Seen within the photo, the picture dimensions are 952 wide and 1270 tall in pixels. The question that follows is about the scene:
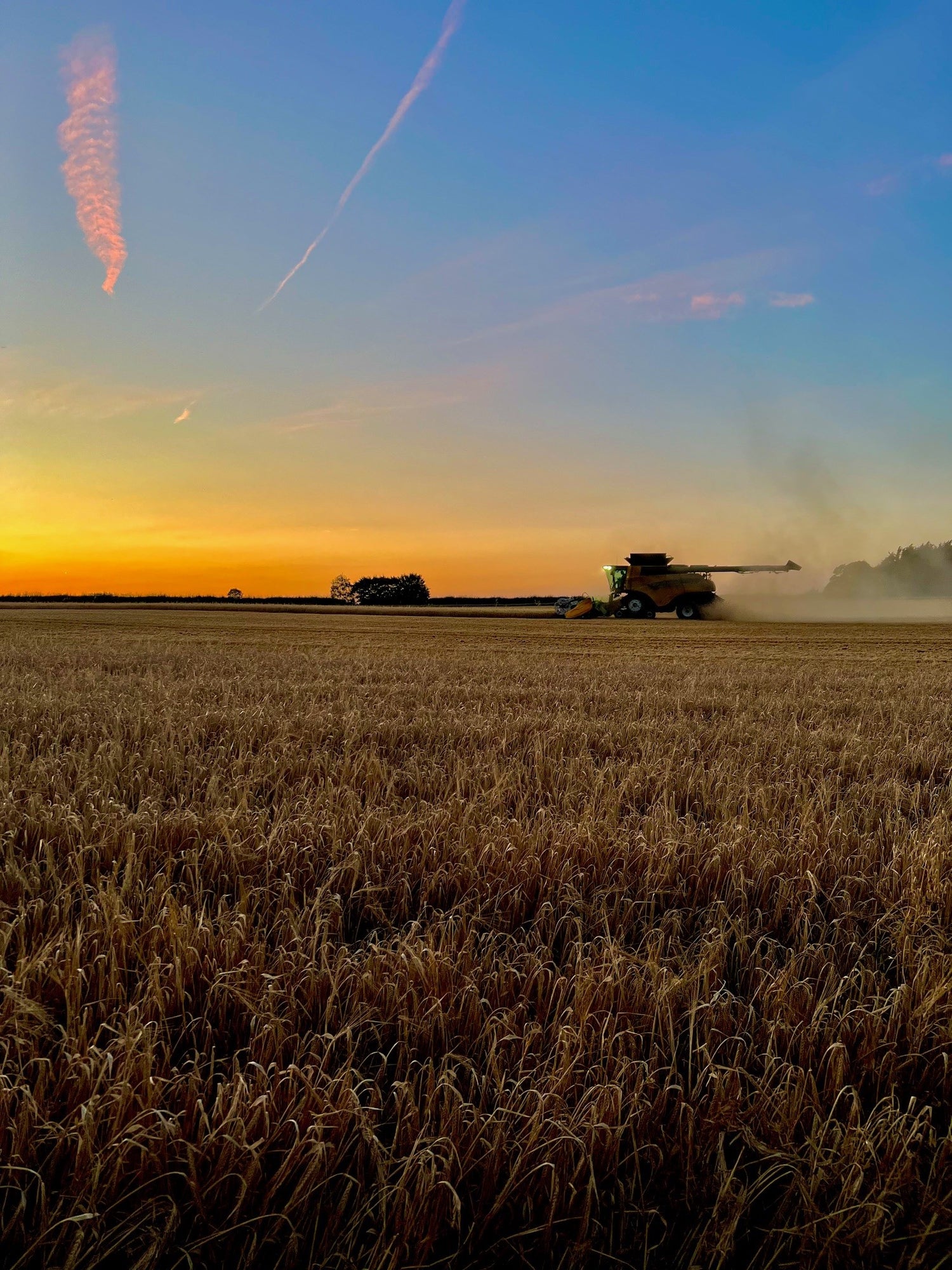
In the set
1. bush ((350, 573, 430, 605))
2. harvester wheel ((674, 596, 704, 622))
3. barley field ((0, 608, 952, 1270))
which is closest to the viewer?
barley field ((0, 608, 952, 1270))

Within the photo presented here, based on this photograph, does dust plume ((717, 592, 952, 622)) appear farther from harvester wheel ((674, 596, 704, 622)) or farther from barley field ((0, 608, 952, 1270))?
barley field ((0, 608, 952, 1270))

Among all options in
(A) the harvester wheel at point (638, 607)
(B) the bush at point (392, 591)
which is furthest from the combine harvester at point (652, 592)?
(B) the bush at point (392, 591)

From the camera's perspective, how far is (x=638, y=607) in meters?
44.8

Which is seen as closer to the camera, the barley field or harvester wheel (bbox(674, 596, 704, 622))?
the barley field

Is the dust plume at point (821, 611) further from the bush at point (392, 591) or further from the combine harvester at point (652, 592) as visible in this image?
the bush at point (392, 591)

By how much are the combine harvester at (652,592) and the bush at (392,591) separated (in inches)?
1496

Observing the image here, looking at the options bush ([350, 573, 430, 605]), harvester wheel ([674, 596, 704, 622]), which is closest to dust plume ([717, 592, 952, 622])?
harvester wheel ([674, 596, 704, 622])

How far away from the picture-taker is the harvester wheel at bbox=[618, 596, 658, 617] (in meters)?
44.8

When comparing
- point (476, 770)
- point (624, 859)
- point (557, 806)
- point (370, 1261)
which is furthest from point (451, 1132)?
point (476, 770)

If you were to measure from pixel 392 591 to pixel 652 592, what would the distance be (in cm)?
4445

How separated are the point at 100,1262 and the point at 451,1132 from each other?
679mm

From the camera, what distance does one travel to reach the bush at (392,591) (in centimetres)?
8406

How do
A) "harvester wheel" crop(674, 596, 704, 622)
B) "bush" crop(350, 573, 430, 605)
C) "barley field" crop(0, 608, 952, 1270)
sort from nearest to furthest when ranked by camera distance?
1. "barley field" crop(0, 608, 952, 1270)
2. "harvester wheel" crop(674, 596, 704, 622)
3. "bush" crop(350, 573, 430, 605)

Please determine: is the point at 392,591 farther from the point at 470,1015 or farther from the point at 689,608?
the point at 470,1015
